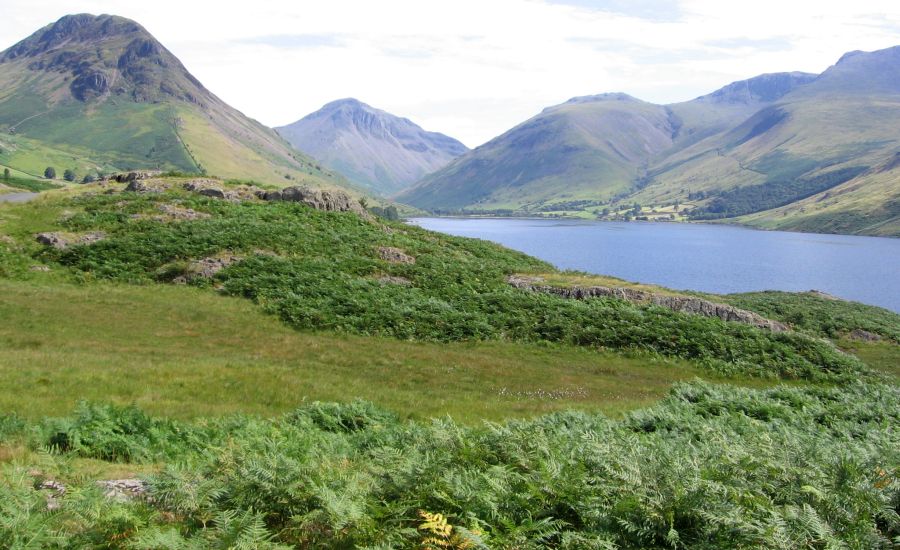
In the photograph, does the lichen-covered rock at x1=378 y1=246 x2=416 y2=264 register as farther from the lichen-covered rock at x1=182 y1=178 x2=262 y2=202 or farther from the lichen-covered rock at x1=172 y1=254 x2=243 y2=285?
the lichen-covered rock at x1=182 y1=178 x2=262 y2=202

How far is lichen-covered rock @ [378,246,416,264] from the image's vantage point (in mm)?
46375

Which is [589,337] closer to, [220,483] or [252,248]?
[252,248]

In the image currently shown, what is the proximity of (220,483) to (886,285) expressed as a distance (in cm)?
15835

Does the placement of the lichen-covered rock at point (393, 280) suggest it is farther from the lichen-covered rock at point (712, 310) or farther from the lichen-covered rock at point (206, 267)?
the lichen-covered rock at point (712, 310)

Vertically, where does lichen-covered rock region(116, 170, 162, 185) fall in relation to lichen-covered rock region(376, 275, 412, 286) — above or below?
above

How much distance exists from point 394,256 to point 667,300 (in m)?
22.3

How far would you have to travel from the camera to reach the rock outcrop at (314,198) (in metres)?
60.3

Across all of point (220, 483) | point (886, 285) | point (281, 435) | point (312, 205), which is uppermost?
point (312, 205)

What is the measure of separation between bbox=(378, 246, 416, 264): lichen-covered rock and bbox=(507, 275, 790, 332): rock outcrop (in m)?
8.91

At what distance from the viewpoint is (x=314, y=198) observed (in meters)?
60.6

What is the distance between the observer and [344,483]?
27.9 ft

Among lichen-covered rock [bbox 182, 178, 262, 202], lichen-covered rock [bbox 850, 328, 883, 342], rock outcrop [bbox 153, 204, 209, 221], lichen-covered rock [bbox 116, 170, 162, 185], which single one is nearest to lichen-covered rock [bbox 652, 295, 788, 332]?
lichen-covered rock [bbox 850, 328, 883, 342]

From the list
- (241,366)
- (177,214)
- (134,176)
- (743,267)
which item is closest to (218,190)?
(177,214)

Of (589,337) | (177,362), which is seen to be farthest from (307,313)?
(589,337)
